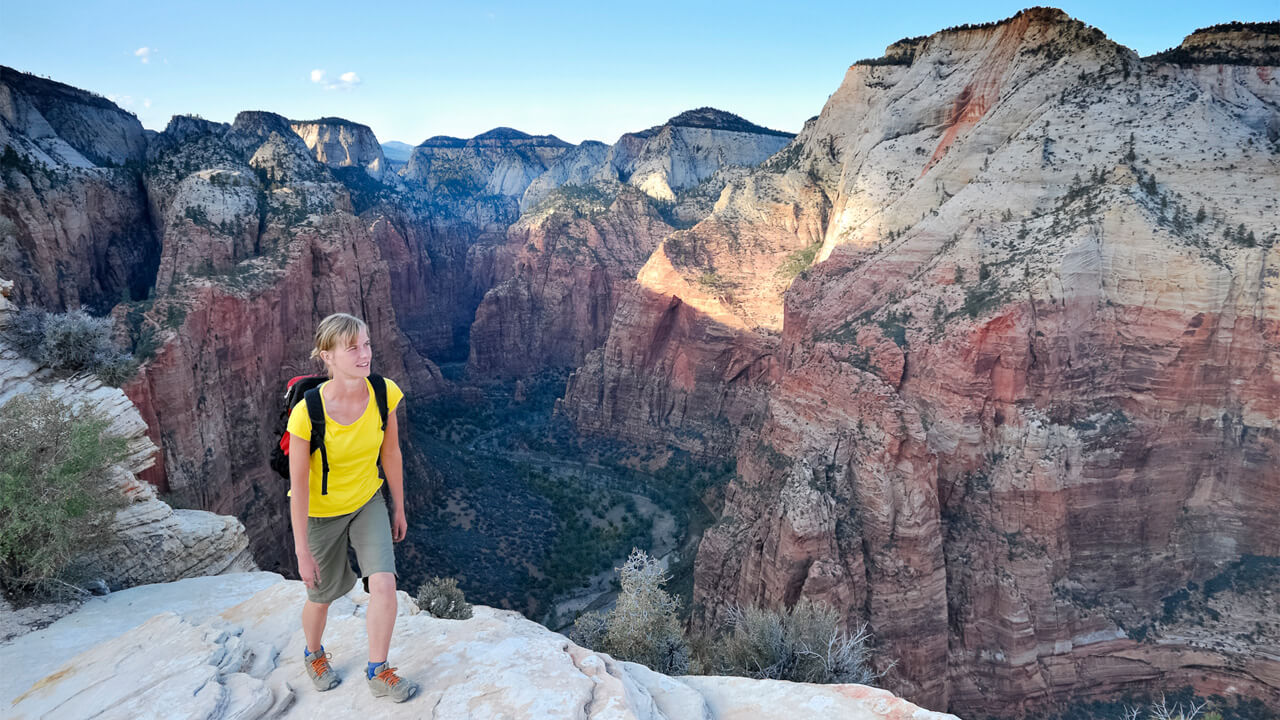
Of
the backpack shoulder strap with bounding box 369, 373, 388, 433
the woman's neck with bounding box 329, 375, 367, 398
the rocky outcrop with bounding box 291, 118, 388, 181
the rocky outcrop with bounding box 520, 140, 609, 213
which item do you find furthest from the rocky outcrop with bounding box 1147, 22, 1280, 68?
the rocky outcrop with bounding box 291, 118, 388, 181

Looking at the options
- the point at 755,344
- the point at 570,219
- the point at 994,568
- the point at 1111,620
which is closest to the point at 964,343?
the point at 994,568

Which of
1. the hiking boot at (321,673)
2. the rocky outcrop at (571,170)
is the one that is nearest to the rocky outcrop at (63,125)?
the hiking boot at (321,673)

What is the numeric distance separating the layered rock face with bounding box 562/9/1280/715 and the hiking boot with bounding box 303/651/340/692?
1703 cm

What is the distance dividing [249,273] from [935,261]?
30.7m

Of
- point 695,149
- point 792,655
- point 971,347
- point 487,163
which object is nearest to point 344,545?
point 792,655

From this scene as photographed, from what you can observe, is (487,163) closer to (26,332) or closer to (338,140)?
(338,140)

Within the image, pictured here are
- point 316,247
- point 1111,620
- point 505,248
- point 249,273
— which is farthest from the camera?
point 505,248

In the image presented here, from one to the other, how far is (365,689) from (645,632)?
809 centimetres

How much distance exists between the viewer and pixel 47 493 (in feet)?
29.6

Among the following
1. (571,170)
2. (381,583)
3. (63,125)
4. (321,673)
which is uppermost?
(571,170)

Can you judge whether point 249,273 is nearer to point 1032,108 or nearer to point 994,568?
point 994,568

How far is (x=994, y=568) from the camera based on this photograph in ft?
69.8

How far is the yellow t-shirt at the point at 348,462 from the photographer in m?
6.05

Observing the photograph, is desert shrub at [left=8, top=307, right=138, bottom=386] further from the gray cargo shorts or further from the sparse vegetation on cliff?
the sparse vegetation on cliff
